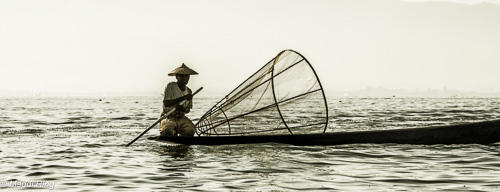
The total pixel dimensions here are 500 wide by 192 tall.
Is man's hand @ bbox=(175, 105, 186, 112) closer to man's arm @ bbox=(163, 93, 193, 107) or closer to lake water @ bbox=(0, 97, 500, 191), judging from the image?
man's arm @ bbox=(163, 93, 193, 107)

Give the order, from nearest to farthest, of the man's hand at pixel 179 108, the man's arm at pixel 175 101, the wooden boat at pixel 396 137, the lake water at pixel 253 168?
the lake water at pixel 253 168 → the wooden boat at pixel 396 137 → the man's arm at pixel 175 101 → the man's hand at pixel 179 108

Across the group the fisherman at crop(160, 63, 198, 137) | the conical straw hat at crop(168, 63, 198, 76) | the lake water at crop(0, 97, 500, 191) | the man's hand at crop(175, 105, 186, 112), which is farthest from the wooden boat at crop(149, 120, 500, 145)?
the conical straw hat at crop(168, 63, 198, 76)

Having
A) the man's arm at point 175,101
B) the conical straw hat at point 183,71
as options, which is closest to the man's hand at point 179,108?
the man's arm at point 175,101

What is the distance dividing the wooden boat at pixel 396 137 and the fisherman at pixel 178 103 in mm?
272

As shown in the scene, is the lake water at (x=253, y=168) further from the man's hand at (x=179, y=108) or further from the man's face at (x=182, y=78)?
the man's face at (x=182, y=78)

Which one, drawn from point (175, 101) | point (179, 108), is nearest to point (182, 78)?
point (175, 101)

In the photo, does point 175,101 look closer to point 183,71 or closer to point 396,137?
point 183,71

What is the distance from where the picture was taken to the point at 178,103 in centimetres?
1241

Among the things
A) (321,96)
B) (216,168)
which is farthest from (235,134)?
(216,168)

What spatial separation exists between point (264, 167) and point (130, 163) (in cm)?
268

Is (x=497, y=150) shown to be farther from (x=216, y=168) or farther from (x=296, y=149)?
(x=216, y=168)

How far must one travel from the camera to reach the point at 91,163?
11.1 m

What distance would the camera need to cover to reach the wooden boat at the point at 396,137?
1202 centimetres

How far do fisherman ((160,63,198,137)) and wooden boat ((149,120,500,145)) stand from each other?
0.27 meters
